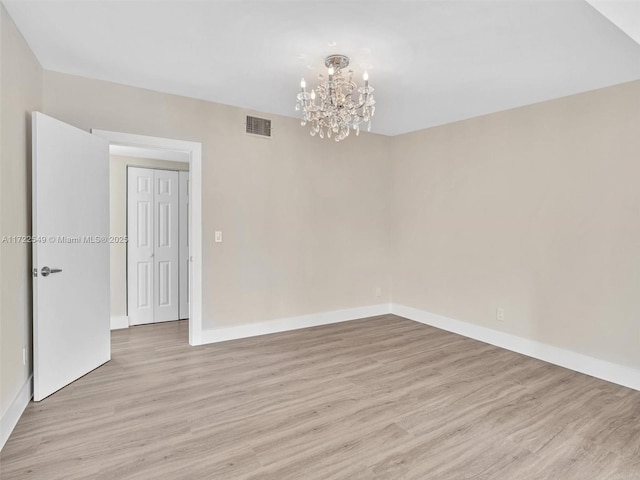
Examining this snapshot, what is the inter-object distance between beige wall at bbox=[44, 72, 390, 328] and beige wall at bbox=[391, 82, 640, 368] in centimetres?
65

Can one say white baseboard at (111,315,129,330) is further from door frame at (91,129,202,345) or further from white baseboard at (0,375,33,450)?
white baseboard at (0,375,33,450)

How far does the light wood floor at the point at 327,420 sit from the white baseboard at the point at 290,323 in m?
0.36

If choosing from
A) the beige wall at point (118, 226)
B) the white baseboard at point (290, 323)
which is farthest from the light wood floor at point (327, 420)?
the beige wall at point (118, 226)

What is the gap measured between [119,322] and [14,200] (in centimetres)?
276

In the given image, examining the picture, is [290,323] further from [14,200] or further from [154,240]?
[14,200]

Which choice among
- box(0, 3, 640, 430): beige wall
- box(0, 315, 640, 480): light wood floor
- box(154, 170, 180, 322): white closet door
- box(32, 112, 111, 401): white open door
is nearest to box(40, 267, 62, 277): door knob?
box(32, 112, 111, 401): white open door

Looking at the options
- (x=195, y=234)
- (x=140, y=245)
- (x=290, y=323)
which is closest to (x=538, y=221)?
(x=290, y=323)

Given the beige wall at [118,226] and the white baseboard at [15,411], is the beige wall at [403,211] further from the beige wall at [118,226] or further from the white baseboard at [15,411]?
the beige wall at [118,226]

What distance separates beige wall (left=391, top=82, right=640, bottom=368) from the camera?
10.5ft

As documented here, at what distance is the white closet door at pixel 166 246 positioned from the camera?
5.21 metres

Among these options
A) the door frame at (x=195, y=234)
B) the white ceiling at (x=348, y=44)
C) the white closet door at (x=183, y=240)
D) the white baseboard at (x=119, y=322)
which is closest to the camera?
the white ceiling at (x=348, y=44)

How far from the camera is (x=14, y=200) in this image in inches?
97.8

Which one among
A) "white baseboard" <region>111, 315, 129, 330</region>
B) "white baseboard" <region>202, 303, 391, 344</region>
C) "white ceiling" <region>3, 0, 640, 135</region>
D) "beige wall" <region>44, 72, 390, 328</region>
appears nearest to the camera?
"white ceiling" <region>3, 0, 640, 135</region>

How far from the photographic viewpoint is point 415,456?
216cm
